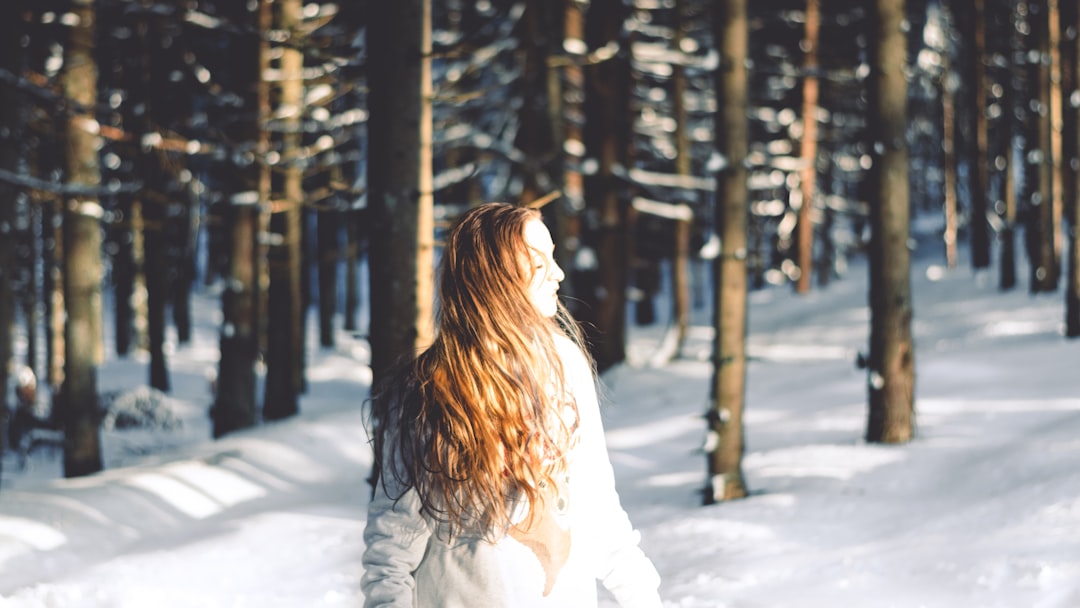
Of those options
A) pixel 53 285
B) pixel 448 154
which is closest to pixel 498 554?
pixel 53 285

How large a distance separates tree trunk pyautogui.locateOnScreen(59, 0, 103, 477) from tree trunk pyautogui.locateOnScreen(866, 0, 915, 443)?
800 cm

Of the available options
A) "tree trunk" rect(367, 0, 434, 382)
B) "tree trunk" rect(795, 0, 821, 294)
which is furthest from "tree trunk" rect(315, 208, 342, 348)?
"tree trunk" rect(367, 0, 434, 382)

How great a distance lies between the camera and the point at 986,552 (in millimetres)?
5777

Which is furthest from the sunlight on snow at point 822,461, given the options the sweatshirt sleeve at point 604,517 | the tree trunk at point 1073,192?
the sweatshirt sleeve at point 604,517

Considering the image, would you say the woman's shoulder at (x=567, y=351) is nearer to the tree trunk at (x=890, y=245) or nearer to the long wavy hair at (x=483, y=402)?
the long wavy hair at (x=483, y=402)

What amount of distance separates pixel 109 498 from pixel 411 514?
24.9 ft

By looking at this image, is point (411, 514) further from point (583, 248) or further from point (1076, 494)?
point (583, 248)

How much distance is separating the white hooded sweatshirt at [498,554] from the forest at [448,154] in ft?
2.35

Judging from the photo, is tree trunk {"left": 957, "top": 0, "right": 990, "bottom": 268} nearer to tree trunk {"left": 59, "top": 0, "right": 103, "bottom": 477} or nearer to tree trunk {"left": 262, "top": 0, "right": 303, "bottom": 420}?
tree trunk {"left": 262, "top": 0, "right": 303, "bottom": 420}

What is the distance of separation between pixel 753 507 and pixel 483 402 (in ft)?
19.6

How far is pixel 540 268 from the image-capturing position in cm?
227

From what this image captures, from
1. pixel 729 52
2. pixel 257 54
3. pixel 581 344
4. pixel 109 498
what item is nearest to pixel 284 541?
pixel 109 498

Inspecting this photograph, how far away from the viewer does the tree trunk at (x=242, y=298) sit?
45.0ft

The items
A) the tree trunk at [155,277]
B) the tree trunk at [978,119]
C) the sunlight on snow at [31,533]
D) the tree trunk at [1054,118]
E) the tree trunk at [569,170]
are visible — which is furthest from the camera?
the tree trunk at [978,119]
